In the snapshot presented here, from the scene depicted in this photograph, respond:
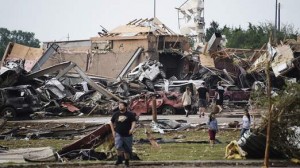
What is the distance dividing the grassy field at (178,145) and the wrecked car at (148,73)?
18487 millimetres

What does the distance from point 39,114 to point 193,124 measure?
39.6 feet

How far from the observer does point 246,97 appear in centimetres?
4562

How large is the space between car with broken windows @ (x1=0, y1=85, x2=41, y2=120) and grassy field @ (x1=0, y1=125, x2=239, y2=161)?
1045 cm

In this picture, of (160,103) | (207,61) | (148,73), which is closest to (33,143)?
(160,103)

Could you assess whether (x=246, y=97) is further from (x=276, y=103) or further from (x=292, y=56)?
(x=276, y=103)

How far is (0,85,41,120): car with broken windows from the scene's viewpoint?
34031 mm

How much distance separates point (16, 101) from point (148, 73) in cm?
1351

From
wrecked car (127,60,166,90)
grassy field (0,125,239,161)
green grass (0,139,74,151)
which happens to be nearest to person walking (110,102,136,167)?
grassy field (0,125,239,161)

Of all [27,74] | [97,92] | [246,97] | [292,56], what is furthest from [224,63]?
[27,74]

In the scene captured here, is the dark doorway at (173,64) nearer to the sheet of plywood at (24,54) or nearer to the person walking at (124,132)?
the sheet of plywood at (24,54)

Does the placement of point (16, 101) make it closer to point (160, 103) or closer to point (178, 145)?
point (160, 103)

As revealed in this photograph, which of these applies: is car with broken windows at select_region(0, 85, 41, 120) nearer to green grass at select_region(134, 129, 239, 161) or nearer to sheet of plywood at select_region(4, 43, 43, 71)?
green grass at select_region(134, 129, 239, 161)

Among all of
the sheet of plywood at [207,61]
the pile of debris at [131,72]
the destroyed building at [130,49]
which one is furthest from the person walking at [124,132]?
the destroyed building at [130,49]

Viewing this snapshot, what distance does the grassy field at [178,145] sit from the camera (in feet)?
56.0
